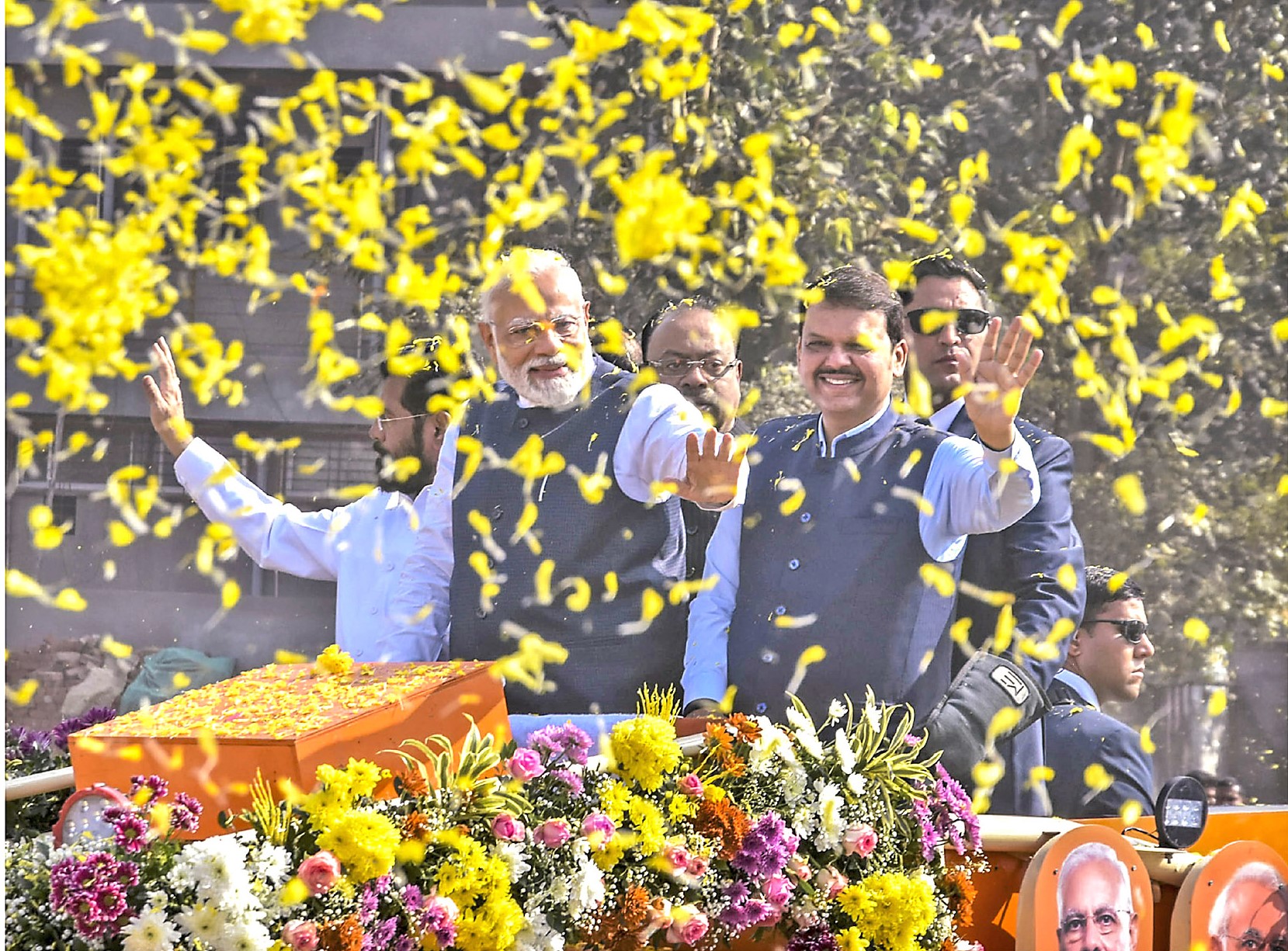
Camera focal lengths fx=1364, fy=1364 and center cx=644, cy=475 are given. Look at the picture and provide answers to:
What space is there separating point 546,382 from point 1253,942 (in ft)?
6.83

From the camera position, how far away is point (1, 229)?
8.29ft

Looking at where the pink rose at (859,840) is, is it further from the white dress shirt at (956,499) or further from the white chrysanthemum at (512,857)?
the white chrysanthemum at (512,857)

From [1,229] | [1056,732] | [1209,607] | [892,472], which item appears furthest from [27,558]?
[1209,607]

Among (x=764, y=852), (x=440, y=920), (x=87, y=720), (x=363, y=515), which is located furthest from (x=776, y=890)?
(x=87, y=720)

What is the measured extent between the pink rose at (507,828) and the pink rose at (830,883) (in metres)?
→ 0.71

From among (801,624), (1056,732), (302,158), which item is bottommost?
(1056,732)

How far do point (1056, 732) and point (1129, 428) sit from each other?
0.75 metres

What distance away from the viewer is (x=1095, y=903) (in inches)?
117

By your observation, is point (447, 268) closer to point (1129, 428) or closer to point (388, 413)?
point (388, 413)

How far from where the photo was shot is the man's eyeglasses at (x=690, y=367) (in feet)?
10.0

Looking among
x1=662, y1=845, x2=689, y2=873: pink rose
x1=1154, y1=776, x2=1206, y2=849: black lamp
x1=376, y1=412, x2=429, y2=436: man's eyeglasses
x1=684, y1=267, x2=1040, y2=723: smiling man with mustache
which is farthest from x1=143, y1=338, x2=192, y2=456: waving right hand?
x1=1154, y1=776, x2=1206, y2=849: black lamp

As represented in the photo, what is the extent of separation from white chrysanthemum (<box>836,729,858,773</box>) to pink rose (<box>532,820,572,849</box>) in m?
0.66

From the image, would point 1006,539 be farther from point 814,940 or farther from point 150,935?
point 150,935

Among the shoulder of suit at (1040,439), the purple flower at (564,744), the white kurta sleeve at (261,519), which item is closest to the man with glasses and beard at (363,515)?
the white kurta sleeve at (261,519)
